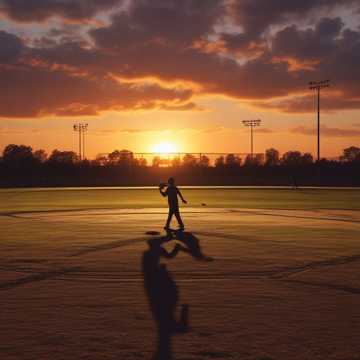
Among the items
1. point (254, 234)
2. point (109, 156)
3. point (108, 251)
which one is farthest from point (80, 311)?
point (109, 156)

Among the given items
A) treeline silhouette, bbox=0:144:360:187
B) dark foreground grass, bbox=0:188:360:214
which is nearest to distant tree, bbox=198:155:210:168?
treeline silhouette, bbox=0:144:360:187

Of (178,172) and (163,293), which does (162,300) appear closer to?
(163,293)

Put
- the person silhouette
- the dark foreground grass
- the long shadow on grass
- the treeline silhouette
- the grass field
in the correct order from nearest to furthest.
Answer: the grass field
the person silhouette
the long shadow on grass
the dark foreground grass
the treeline silhouette

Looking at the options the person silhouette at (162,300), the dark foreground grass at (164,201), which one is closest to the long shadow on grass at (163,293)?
the person silhouette at (162,300)

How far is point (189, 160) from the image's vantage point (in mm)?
92875

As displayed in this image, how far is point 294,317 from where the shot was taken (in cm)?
671

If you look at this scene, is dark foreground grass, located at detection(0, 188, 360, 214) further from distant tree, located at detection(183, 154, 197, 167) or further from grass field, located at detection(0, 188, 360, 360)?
distant tree, located at detection(183, 154, 197, 167)

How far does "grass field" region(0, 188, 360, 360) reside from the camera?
5601 mm

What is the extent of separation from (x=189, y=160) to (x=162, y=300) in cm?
8549

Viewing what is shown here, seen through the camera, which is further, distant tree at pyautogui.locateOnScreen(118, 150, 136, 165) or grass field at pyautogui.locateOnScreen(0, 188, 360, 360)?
distant tree at pyautogui.locateOnScreen(118, 150, 136, 165)

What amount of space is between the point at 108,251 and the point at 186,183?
6723 centimetres

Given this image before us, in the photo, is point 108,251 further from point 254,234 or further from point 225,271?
point 254,234

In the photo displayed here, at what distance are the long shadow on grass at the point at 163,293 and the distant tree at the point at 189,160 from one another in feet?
257

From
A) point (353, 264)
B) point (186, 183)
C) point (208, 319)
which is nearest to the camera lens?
point (208, 319)
